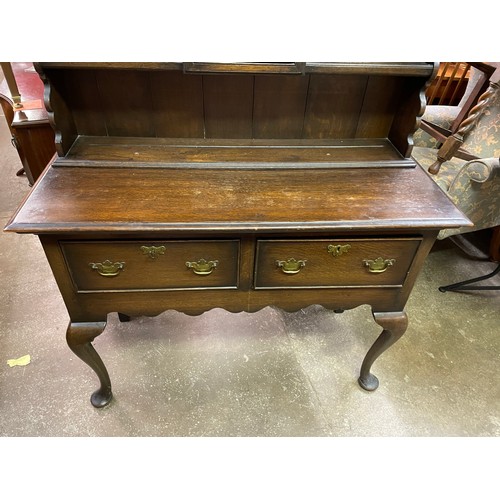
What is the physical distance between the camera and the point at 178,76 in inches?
49.4

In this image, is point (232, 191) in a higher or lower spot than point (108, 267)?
higher

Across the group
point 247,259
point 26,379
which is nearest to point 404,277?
point 247,259

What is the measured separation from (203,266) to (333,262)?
40 cm

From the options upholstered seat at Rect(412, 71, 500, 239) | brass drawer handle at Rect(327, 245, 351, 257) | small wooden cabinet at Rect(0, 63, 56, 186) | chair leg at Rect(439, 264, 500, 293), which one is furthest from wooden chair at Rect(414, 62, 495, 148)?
small wooden cabinet at Rect(0, 63, 56, 186)

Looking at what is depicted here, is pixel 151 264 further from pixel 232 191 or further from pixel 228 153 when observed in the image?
pixel 228 153

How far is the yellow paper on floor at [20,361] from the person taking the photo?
1.72 m

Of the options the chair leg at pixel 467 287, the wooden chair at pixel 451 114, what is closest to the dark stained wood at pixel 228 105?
the wooden chair at pixel 451 114

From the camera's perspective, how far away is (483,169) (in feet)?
5.69

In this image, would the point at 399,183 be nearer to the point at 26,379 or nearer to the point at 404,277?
the point at 404,277

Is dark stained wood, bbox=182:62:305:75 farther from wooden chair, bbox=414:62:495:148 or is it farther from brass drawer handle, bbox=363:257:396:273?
wooden chair, bbox=414:62:495:148

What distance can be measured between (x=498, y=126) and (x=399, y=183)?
3.55ft

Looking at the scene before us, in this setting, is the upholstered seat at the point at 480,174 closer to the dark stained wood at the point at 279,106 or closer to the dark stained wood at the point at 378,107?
the dark stained wood at the point at 378,107

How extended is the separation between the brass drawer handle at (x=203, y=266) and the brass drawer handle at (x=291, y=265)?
195 mm

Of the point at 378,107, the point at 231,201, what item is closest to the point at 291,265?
the point at 231,201
